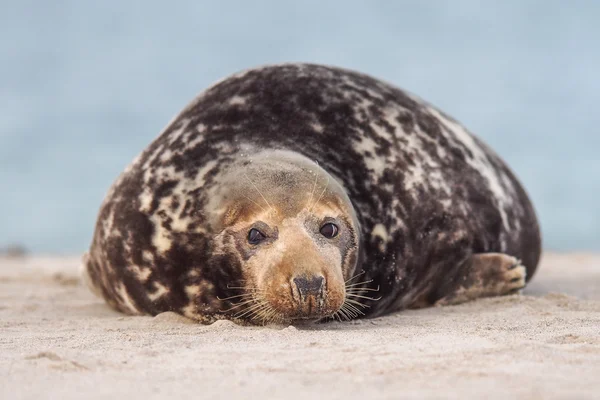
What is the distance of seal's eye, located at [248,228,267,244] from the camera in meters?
4.48

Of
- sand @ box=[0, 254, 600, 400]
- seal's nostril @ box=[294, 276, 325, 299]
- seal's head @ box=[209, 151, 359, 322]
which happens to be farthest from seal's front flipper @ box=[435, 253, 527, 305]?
seal's nostril @ box=[294, 276, 325, 299]

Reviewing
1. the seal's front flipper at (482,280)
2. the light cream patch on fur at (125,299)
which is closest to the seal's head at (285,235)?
the light cream patch on fur at (125,299)

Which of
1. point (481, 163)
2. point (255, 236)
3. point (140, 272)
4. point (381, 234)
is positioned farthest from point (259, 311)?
point (481, 163)

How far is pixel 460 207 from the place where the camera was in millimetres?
5879

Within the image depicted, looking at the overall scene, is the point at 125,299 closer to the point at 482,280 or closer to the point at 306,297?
the point at 306,297

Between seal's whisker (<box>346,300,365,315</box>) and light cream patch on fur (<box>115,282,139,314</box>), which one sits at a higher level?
light cream patch on fur (<box>115,282,139,314</box>)

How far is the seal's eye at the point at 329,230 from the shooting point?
179 inches

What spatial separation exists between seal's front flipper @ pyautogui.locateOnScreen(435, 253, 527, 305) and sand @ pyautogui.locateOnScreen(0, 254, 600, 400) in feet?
2.33

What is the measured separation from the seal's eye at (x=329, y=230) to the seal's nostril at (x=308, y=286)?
49 centimetres

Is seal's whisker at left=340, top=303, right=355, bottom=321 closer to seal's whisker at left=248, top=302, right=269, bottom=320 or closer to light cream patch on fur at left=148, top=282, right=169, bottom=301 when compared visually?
seal's whisker at left=248, top=302, right=269, bottom=320

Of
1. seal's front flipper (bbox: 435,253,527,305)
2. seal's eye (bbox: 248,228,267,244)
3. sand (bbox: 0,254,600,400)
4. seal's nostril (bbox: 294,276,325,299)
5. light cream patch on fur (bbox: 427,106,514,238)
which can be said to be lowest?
sand (bbox: 0,254,600,400)

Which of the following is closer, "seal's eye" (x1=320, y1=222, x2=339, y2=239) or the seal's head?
the seal's head

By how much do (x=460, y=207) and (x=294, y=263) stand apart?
2074 mm

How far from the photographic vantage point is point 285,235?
435 cm
